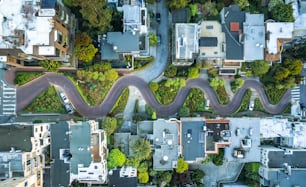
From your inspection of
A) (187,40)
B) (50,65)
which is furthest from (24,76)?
(187,40)

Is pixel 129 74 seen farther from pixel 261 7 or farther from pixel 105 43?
pixel 261 7

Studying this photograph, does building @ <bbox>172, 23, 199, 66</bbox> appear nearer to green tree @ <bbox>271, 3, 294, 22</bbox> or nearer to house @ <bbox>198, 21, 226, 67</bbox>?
house @ <bbox>198, 21, 226, 67</bbox>

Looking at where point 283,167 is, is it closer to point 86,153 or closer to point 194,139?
point 194,139

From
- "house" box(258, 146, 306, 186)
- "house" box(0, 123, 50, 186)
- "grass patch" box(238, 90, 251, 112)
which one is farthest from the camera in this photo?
"grass patch" box(238, 90, 251, 112)

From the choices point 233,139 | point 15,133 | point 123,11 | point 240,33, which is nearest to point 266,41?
point 240,33

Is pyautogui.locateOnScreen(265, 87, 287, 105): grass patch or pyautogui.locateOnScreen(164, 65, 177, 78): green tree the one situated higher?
pyautogui.locateOnScreen(164, 65, 177, 78): green tree

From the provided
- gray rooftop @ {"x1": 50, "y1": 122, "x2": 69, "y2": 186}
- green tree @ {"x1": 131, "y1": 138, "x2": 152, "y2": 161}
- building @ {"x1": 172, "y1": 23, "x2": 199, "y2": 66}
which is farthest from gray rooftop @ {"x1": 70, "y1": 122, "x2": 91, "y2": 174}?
building @ {"x1": 172, "y1": 23, "x2": 199, "y2": 66}

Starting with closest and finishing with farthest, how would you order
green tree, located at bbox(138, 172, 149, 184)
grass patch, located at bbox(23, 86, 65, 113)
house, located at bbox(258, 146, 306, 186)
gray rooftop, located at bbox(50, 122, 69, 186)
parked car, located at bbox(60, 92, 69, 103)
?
gray rooftop, located at bbox(50, 122, 69, 186) → house, located at bbox(258, 146, 306, 186) → green tree, located at bbox(138, 172, 149, 184) → grass patch, located at bbox(23, 86, 65, 113) → parked car, located at bbox(60, 92, 69, 103)
